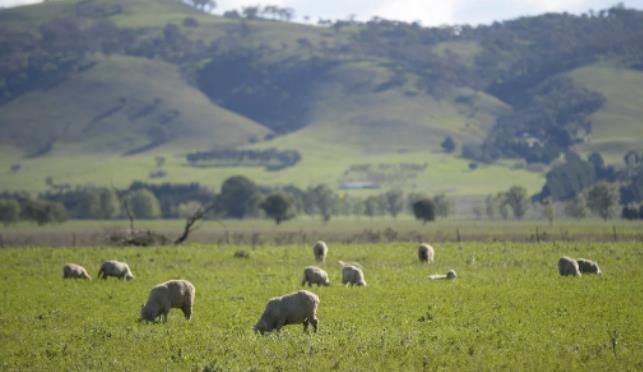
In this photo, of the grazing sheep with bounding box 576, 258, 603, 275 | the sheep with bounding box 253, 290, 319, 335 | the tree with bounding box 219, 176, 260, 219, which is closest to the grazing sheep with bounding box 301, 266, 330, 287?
the grazing sheep with bounding box 576, 258, 603, 275

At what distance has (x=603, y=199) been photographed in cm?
12575

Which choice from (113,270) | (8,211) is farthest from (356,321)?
(8,211)

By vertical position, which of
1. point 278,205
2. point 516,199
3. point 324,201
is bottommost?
point 324,201

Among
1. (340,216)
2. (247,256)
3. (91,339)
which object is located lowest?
(340,216)

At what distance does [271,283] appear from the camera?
37156 mm

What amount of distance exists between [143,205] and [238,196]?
1688cm

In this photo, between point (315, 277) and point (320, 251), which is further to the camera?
point (320, 251)

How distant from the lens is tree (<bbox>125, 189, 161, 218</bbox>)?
15888 cm

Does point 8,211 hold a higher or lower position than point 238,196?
higher

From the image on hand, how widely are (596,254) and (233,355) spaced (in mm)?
30621

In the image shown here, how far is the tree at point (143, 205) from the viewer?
521ft

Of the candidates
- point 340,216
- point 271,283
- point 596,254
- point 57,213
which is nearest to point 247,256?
point 271,283

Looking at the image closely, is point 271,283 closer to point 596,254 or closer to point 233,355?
point 233,355

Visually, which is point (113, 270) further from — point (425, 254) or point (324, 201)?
point (324, 201)
